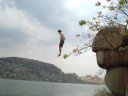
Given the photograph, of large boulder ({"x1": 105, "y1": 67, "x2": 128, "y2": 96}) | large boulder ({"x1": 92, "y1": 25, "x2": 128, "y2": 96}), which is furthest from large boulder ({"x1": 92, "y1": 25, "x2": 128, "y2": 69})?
large boulder ({"x1": 105, "y1": 67, "x2": 128, "y2": 96})

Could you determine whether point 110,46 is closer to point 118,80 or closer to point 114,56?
point 114,56

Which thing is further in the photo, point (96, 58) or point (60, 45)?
point (96, 58)

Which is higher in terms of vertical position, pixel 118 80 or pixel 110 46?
pixel 110 46

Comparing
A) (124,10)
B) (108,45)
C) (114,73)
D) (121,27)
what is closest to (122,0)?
(124,10)

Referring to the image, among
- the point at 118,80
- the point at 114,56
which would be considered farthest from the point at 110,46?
the point at 118,80

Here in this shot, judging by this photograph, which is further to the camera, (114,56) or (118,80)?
(114,56)

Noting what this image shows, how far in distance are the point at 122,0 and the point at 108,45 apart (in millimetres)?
5696

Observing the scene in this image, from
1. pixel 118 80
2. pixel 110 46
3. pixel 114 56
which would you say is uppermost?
pixel 110 46

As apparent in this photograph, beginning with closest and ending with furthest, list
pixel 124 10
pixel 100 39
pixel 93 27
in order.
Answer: pixel 124 10
pixel 93 27
pixel 100 39

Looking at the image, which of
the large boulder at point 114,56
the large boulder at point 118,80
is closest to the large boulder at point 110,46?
the large boulder at point 114,56

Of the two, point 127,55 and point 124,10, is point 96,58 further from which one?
point 124,10

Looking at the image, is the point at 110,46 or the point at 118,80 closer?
the point at 118,80

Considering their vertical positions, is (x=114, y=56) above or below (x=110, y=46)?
below

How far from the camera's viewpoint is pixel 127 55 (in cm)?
2594
